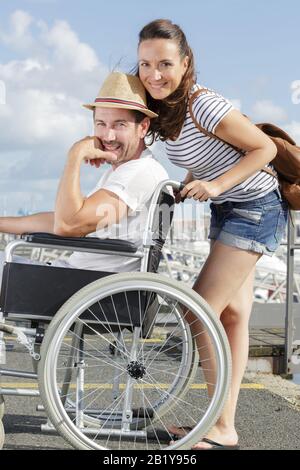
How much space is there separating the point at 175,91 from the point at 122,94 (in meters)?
0.23

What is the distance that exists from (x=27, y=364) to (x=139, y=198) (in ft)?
9.93

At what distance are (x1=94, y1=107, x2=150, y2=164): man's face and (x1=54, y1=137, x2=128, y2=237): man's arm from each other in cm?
12

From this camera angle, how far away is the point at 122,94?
3473 millimetres

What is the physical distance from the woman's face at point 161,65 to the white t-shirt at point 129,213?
32cm

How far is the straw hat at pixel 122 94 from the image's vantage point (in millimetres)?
3469

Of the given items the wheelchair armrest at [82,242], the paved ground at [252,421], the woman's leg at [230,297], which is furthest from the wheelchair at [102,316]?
the paved ground at [252,421]

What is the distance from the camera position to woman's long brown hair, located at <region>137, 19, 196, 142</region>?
11.6ft

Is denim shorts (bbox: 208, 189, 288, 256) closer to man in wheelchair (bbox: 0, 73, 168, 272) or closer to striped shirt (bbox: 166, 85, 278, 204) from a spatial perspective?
striped shirt (bbox: 166, 85, 278, 204)

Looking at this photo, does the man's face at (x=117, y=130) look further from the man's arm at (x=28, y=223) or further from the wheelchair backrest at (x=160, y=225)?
the man's arm at (x=28, y=223)

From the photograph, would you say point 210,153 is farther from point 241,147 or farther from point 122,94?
point 122,94

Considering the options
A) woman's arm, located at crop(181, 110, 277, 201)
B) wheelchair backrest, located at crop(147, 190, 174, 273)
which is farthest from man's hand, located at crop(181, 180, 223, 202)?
wheelchair backrest, located at crop(147, 190, 174, 273)

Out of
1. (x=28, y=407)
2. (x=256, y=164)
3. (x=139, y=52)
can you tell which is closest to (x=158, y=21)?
A: (x=139, y=52)

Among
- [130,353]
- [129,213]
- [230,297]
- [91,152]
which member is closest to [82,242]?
[129,213]
